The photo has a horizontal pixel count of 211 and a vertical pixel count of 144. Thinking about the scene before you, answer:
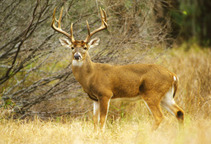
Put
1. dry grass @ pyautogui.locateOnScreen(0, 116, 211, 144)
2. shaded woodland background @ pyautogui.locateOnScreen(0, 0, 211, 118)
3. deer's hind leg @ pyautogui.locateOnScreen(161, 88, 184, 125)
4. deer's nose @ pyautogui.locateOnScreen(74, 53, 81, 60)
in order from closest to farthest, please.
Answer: dry grass @ pyautogui.locateOnScreen(0, 116, 211, 144)
deer's nose @ pyautogui.locateOnScreen(74, 53, 81, 60)
deer's hind leg @ pyautogui.locateOnScreen(161, 88, 184, 125)
shaded woodland background @ pyautogui.locateOnScreen(0, 0, 211, 118)

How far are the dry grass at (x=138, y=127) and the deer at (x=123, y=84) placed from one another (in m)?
0.34

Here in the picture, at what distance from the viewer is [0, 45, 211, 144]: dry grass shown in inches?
201

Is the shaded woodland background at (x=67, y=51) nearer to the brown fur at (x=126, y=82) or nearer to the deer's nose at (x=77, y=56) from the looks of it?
the brown fur at (x=126, y=82)

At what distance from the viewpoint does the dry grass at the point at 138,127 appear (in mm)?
5114

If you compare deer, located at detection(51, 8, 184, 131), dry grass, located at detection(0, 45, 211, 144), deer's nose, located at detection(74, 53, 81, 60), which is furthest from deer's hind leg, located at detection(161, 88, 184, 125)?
deer's nose, located at detection(74, 53, 81, 60)

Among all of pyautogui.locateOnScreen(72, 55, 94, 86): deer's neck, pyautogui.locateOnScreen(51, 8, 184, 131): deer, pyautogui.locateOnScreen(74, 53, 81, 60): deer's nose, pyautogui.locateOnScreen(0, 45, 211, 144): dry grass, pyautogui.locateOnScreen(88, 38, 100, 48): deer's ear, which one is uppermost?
pyautogui.locateOnScreen(88, 38, 100, 48): deer's ear

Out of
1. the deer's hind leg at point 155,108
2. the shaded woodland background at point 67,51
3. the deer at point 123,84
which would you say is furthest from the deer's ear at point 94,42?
the deer's hind leg at point 155,108

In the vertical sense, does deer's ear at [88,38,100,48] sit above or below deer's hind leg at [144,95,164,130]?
above

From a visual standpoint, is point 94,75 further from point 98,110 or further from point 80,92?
point 80,92

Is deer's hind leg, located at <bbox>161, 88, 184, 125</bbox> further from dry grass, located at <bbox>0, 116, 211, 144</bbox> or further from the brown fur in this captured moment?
dry grass, located at <bbox>0, 116, 211, 144</bbox>

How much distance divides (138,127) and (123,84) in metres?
0.90

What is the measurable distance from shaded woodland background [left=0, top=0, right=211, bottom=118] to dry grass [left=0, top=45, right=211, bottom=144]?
1.3 inches

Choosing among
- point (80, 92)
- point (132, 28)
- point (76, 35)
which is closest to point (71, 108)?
point (80, 92)

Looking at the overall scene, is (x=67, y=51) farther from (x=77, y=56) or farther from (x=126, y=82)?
(x=126, y=82)
